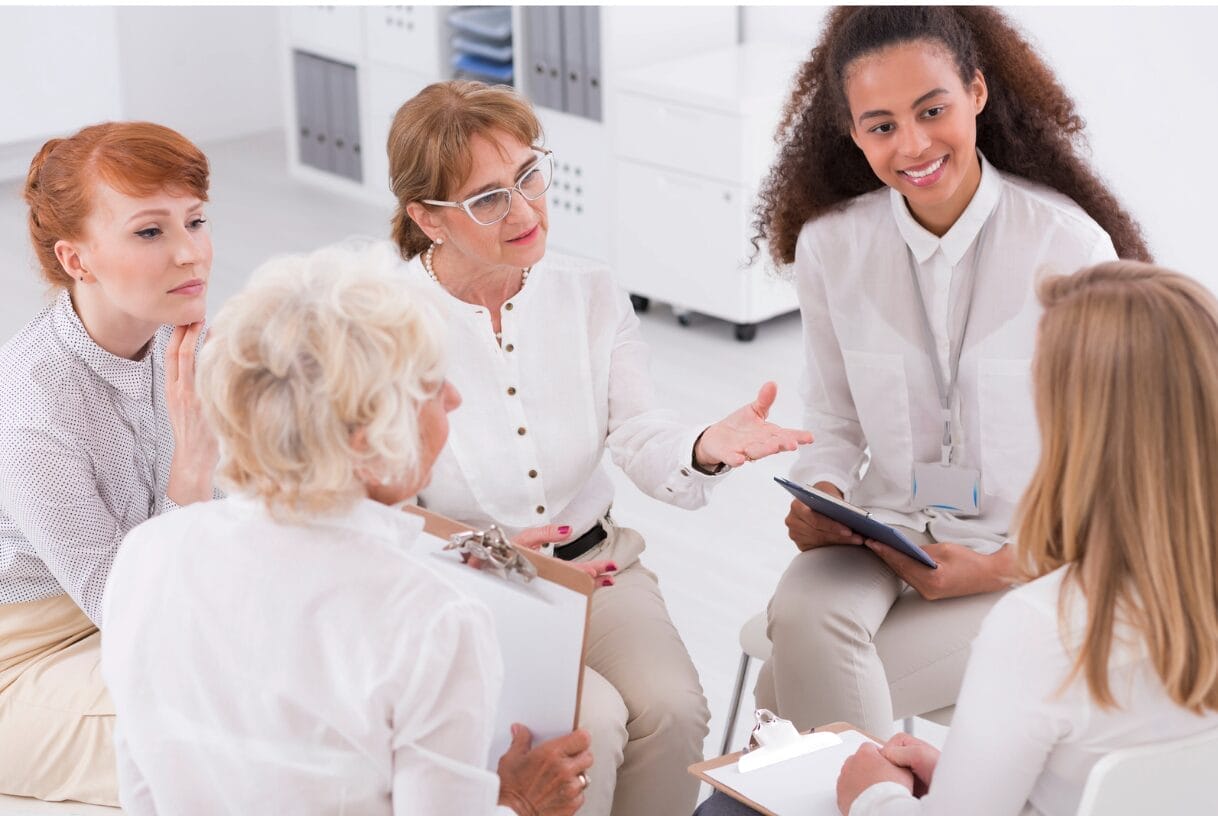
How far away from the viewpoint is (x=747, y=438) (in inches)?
82.1

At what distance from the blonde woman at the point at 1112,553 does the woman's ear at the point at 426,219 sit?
107 cm

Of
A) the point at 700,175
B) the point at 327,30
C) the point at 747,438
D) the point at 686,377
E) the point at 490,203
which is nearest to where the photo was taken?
the point at 747,438

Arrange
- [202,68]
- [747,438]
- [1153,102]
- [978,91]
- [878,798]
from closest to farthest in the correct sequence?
1. [878,798]
2. [747,438]
3. [978,91]
4. [1153,102]
5. [202,68]

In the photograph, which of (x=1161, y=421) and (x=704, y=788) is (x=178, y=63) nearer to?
(x=704, y=788)

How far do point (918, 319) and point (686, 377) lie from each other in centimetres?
208

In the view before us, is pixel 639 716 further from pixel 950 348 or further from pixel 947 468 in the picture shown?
pixel 950 348

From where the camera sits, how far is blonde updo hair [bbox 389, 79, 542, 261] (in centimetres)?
218

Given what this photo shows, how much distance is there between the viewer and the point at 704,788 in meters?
2.73

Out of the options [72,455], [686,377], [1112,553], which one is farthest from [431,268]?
[686,377]

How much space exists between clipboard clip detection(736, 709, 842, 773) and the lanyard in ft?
2.20

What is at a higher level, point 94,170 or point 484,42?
point 94,170

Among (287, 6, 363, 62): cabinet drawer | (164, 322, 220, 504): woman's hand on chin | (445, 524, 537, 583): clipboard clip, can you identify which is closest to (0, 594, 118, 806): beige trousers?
(164, 322, 220, 504): woman's hand on chin

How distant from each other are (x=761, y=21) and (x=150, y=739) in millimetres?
3947

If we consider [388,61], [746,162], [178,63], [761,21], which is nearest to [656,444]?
[746,162]
